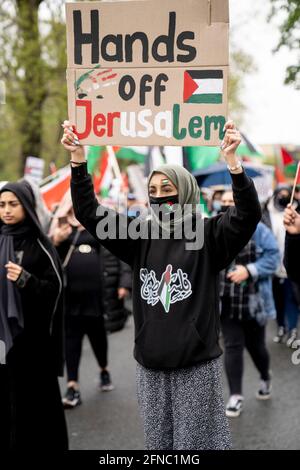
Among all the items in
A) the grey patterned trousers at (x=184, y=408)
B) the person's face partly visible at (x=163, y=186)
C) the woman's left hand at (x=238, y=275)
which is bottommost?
the grey patterned trousers at (x=184, y=408)

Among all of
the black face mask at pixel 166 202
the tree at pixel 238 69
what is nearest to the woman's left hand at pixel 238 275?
the black face mask at pixel 166 202

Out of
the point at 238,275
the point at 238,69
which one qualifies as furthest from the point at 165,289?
the point at 238,69

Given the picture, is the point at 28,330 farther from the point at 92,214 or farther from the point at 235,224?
the point at 235,224

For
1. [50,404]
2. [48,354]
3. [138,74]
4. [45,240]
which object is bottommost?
[50,404]

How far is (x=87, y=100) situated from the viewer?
10.1 ft

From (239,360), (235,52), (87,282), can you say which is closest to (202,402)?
(239,360)

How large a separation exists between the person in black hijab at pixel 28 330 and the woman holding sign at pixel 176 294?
3.05 ft

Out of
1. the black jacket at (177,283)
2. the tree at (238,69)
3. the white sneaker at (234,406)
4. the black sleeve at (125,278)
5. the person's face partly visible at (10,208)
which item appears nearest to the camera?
the black jacket at (177,283)

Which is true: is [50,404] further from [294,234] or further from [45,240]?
[294,234]

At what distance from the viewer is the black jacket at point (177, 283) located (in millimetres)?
2881

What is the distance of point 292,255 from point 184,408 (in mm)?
1009

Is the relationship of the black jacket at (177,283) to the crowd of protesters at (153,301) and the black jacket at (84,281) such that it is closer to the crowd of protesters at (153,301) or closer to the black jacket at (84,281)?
the crowd of protesters at (153,301)

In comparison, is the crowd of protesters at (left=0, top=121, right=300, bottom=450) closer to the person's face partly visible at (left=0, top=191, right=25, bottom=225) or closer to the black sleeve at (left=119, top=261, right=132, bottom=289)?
the person's face partly visible at (left=0, top=191, right=25, bottom=225)
